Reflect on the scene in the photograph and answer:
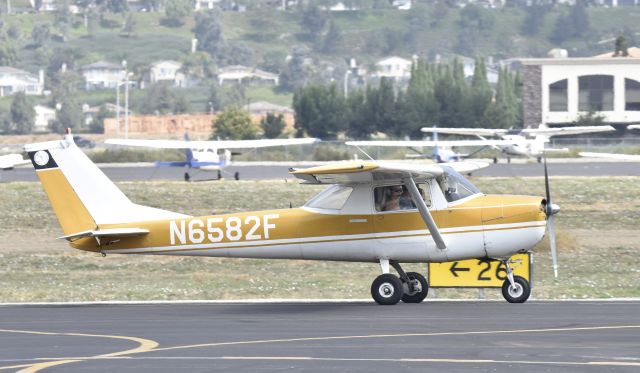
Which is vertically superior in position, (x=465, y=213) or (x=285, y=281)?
(x=465, y=213)

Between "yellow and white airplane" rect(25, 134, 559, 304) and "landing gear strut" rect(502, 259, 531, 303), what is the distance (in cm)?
2

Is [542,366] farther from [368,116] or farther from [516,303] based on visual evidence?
[368,116]

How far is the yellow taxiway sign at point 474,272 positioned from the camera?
22188mm

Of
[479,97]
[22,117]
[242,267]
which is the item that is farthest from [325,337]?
[22,117]

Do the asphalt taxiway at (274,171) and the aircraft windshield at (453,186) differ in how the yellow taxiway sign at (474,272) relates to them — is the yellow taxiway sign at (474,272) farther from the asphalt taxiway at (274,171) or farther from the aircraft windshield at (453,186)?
the asphalt taxiway at (274,171)

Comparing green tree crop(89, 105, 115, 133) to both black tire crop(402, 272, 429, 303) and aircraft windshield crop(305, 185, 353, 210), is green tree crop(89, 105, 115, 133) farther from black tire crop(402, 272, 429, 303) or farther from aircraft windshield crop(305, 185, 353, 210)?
black tire crop(402, 272, 429, 303)

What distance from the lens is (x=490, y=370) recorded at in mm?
13734

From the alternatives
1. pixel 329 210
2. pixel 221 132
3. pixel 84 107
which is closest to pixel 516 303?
pixel 329 210

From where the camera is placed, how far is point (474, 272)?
22609mm

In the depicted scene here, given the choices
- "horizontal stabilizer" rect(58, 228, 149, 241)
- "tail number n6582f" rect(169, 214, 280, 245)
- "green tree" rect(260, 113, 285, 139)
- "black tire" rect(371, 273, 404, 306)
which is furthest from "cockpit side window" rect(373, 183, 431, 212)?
"green tree" rect(260, 113, 285, 139)

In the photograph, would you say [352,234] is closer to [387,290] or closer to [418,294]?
[387,290]

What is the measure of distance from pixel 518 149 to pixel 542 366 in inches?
2278

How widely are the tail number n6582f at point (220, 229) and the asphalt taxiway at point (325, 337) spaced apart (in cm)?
109

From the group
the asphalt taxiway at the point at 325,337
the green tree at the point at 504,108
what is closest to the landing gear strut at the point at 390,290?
the asphalt taxiway at the point at 325,337
